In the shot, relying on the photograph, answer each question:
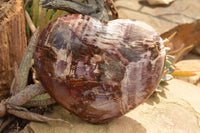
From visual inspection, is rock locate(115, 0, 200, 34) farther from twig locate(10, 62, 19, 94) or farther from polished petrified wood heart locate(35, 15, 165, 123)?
twig locate(10, 62, 19, 94)

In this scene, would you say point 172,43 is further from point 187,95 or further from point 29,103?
point 29,103

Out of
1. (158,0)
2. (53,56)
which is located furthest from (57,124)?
(158,0)

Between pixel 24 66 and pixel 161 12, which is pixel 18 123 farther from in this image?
pixel 161 12

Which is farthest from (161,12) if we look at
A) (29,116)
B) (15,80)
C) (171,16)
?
(29,116)

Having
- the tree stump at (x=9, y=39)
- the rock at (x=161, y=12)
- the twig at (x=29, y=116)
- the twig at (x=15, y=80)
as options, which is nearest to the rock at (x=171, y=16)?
the rock at (x=161, y=12)

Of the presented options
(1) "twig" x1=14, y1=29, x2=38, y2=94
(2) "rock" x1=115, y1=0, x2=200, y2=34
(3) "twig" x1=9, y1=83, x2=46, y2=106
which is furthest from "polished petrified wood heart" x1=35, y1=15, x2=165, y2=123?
(2) "rock" x1=115, y1=0, x2=200, y2=34

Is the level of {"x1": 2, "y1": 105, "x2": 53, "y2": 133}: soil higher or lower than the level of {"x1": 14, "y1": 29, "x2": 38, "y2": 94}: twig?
lower
